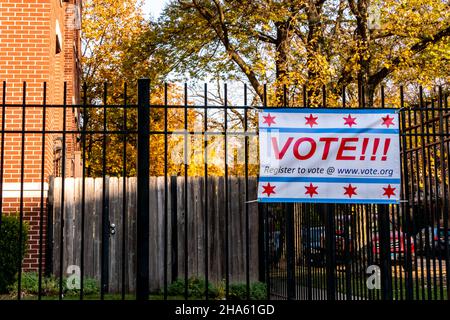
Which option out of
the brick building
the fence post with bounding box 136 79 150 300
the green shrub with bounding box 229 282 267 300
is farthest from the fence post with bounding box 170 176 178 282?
the fence post with bounding box 136 79 150 300

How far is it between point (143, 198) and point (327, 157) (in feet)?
6.79

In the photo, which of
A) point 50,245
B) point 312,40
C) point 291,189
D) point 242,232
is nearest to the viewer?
point 291,189

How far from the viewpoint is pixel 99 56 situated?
28844 mm

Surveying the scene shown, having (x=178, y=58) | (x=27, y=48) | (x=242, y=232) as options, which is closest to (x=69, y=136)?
(x=178, y=58)

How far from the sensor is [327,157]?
20.6ft

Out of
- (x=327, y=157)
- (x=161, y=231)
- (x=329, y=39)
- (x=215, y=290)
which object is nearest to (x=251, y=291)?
(x=215, y=290)

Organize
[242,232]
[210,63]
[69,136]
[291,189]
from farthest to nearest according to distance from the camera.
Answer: [210,63], [69,136], [242,232], [291,189]

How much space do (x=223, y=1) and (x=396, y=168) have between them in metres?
14.5

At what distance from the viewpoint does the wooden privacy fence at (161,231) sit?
11188 millimetres

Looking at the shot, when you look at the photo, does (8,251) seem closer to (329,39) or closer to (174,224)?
(174,224)

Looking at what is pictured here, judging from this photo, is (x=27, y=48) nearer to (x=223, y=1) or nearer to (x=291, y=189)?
(x=291, y=189)

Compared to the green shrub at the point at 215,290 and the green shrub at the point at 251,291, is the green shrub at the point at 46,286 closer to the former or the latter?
the green shrub at the point at 215,290

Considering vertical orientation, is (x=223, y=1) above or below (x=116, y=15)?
below

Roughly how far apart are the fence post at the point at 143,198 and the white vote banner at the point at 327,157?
1246mm
